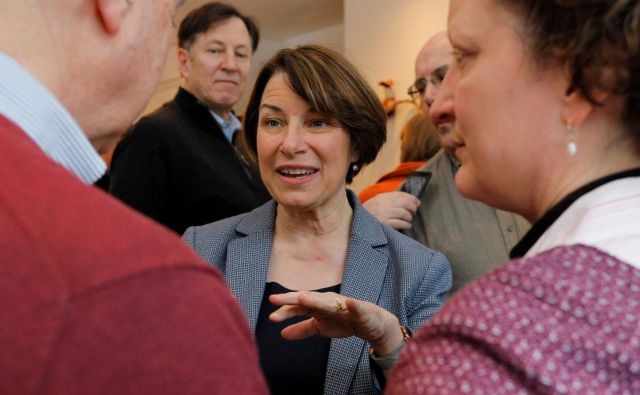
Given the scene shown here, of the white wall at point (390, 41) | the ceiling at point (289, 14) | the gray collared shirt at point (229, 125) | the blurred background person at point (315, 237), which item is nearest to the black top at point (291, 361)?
the blurred background person at point (315, 237)

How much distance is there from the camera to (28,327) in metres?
0.52

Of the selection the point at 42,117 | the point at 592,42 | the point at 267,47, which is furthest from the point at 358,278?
the point at 267,47

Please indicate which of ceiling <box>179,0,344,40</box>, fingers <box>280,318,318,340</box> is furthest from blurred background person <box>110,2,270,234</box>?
ceiling <box>179,0,344,40</box>

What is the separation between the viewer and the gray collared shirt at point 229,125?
2.88 m

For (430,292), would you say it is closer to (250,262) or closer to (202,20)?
(250,262)

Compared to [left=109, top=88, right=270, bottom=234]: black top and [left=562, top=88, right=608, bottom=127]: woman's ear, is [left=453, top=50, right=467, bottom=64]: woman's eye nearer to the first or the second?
[left=562, top=88, right=608, bottom=127]: woman's ear

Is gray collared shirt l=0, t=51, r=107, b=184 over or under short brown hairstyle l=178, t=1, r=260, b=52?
over

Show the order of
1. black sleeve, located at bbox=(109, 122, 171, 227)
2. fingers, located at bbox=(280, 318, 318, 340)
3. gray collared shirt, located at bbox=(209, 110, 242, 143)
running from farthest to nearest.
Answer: gray collared shirt, located at bbox=(209, 110, 242, 143)
black sleeve, located at bbox=(109, 122, 171, 227)
fingers, located at bbox=(280, 318, 318, 340)

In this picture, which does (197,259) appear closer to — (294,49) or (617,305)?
(617,305)

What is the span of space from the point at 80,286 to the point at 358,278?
1.33 m

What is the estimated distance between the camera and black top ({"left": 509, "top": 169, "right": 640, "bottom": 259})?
33.1 inches

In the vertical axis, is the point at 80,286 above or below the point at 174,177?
above

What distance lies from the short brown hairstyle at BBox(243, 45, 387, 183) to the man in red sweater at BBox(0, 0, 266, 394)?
1306mm

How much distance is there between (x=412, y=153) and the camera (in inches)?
105
